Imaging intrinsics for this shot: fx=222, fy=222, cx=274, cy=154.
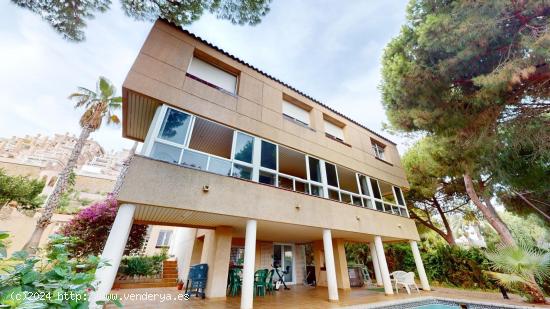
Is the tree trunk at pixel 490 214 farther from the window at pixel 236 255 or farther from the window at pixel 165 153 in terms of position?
the window at pixel 165 153

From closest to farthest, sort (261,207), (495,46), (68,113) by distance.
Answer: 1. (261,207)
2. (495,46)
3. (68,113)

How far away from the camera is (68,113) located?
15.8 meters

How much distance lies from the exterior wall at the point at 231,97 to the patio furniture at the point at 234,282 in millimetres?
5794

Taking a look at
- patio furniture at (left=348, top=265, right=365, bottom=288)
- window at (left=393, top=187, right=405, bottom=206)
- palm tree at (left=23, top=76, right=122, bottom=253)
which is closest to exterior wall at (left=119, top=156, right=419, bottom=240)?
window at (left=393, top=187, right=405, bottom=206)

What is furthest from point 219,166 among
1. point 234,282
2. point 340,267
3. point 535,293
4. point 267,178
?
point 535,293

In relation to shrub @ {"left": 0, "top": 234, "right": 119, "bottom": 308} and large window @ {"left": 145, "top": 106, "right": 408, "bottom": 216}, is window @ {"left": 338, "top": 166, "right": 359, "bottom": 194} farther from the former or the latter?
shrub @ {"left": 0, "top": 234, "right": 119, "bottom": 308}

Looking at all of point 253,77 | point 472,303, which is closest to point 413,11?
point 253,77

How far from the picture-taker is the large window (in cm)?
677

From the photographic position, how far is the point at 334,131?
12891 mm

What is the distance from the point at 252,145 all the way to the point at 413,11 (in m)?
8.89

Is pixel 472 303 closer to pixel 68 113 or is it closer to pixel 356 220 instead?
pixel 356 220

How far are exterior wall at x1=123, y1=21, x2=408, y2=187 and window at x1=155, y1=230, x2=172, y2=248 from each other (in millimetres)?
12761

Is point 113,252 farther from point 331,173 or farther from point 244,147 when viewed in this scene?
point 331,173

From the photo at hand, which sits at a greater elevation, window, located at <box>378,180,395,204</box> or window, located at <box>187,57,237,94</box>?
window, located at <box>187,57,237,94</box>
